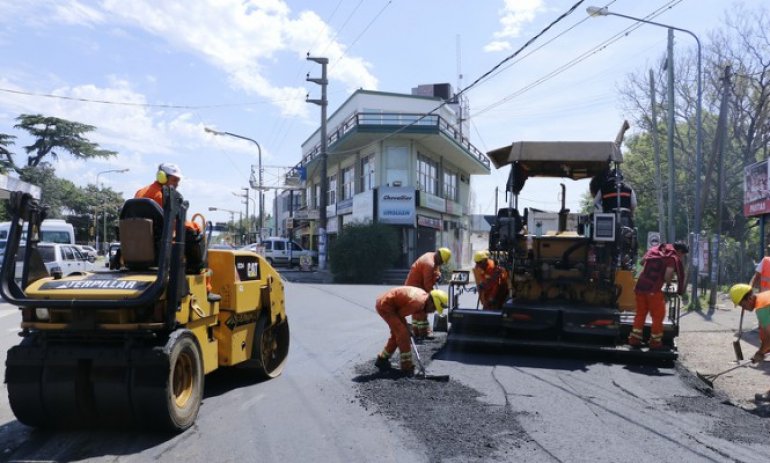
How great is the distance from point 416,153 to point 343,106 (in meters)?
8.46

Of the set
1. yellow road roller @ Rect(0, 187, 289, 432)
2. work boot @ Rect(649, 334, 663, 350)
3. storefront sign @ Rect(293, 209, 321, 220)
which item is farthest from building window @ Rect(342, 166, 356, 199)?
yellow road roller @ Rect(0, 187, 289, 432)

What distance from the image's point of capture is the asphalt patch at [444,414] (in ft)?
16.3

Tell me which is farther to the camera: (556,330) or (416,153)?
(416,153)

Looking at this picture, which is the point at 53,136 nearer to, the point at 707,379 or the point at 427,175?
the point at 427,175

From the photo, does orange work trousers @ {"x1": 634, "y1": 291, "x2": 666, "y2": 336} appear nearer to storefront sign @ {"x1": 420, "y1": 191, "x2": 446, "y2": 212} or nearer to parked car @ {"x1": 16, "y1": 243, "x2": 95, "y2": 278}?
parked car @ {"x1": 16, "y1": 243, "x2": 95, "y2": 278}

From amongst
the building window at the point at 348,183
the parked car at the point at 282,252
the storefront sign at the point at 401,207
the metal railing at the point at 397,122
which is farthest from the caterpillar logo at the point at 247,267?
the parked car at the point at 282,252

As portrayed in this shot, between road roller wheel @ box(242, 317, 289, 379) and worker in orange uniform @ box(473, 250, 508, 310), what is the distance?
157 inches

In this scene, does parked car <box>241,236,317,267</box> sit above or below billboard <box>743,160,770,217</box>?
below

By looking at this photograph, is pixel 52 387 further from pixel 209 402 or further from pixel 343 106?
pixel 343 106

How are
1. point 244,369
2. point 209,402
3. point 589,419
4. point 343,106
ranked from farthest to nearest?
point 343,106 → point 244,369 → point 209,402 → point 589,419

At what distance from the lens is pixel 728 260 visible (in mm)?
25484

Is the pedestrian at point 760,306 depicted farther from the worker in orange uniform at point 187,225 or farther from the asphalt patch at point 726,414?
the worker in orange uniform at point 187,225

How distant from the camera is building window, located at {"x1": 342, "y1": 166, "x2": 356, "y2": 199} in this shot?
3733cm

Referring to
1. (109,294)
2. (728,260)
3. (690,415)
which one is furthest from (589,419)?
(728,260)
